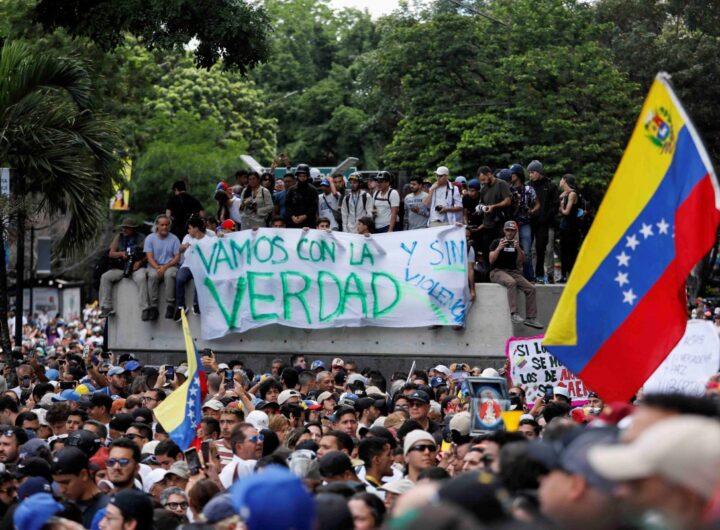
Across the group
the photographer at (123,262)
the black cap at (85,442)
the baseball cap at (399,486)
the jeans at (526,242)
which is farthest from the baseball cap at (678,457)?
the photographer at (123,262)

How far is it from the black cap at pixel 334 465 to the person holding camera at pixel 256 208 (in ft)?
35.9

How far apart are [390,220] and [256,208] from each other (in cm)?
184

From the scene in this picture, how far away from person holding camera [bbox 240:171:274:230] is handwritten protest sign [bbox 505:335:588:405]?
5.79 metres

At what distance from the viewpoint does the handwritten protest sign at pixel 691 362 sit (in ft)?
28.2

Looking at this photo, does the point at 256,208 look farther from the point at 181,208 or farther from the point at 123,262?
the point at 123,262

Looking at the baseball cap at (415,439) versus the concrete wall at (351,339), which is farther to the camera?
the concrete wall at (351,339)

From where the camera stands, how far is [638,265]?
23.7 ft

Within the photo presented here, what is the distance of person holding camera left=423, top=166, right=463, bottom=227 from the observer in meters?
17.9

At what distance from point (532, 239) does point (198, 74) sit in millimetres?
40708

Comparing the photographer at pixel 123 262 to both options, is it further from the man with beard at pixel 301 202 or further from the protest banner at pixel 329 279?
the man with beard at pixel 301 202

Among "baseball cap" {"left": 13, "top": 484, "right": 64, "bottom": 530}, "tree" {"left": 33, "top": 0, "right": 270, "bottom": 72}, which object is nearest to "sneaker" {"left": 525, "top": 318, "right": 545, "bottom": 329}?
"tree" {"left": 33, "top": 0, "right": 270, "bottom": 72}

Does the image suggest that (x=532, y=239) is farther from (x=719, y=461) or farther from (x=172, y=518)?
(x=719, y=461)

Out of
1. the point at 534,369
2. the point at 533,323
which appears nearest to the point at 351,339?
the point at 533,323

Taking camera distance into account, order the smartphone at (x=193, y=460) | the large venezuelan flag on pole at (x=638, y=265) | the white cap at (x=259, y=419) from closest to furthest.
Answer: the large venezuelan flag on pole at (x=638, y=265)
the smartphone at (x=193, y=460)
the white cap at (x=259, y=419)
